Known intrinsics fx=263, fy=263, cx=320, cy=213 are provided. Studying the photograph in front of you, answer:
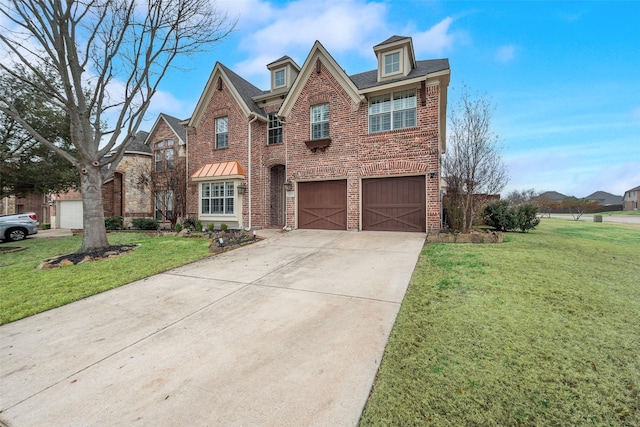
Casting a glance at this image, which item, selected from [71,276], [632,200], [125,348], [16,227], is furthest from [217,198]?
[632,200]

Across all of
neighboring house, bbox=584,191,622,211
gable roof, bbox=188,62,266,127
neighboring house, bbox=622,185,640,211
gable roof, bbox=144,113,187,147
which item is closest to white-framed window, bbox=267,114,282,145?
gable roof, bbox=188,62,266,127

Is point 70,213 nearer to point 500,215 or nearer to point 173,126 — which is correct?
point 173,126

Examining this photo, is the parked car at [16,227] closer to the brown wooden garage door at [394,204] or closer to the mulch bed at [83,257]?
the mulch bed at [83,257]

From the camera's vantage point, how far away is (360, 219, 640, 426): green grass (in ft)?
6.53

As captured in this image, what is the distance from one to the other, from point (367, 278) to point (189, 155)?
14.5m

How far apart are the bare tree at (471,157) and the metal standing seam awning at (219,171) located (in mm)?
9876

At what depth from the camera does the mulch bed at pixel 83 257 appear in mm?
7738

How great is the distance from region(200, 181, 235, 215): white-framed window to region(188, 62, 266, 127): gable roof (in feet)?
12.9

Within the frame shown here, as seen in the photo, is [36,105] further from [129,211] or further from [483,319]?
[483,319]

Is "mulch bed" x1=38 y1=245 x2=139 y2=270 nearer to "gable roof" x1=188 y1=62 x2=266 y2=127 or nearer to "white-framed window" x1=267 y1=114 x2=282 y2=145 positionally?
"white-framed window" x1=267 y1=114 x2=282 y2=145

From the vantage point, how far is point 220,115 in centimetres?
1458

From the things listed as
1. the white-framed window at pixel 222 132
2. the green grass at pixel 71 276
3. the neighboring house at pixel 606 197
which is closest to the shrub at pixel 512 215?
the green grass at pixel 71 276

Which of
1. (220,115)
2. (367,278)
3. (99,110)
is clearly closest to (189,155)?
(220,115)

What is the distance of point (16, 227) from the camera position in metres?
14.2
